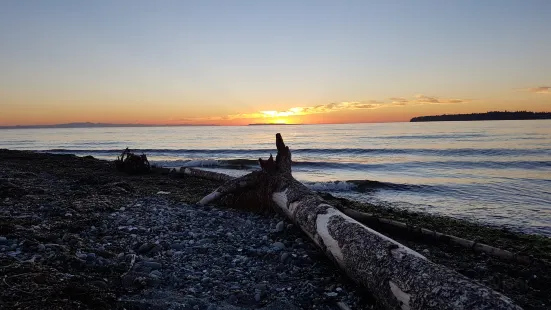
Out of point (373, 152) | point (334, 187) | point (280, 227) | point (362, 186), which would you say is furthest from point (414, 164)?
point (280, 227)

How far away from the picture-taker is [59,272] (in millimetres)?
3975

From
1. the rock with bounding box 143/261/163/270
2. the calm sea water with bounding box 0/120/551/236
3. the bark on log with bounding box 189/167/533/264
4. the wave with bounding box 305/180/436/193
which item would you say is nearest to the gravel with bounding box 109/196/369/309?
the rock with bounding box 143/261/163/270

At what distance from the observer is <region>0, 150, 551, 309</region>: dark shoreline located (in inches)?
155

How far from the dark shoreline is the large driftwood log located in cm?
168

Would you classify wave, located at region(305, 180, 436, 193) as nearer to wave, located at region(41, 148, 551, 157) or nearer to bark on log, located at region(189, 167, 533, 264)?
bark on log, located at region(189, 167, 533, 264)

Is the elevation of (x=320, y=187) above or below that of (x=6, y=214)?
below

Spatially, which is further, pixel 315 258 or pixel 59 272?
pixel 315 258

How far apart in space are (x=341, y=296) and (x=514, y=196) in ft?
37.3

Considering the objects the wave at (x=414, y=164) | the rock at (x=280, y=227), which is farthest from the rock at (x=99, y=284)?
the wave at (x=414, y=164)

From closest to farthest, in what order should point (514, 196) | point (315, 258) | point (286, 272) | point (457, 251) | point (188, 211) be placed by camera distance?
point (286, 272) < point (315, 258) < point (457, 251) < point (188, 211) < point (514, 196)

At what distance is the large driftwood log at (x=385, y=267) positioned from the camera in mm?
3100

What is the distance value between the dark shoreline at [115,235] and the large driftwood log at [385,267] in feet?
5.50

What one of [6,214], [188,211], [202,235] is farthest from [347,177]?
[6,214]

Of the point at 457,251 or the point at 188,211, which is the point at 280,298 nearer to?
the point at 457,251
